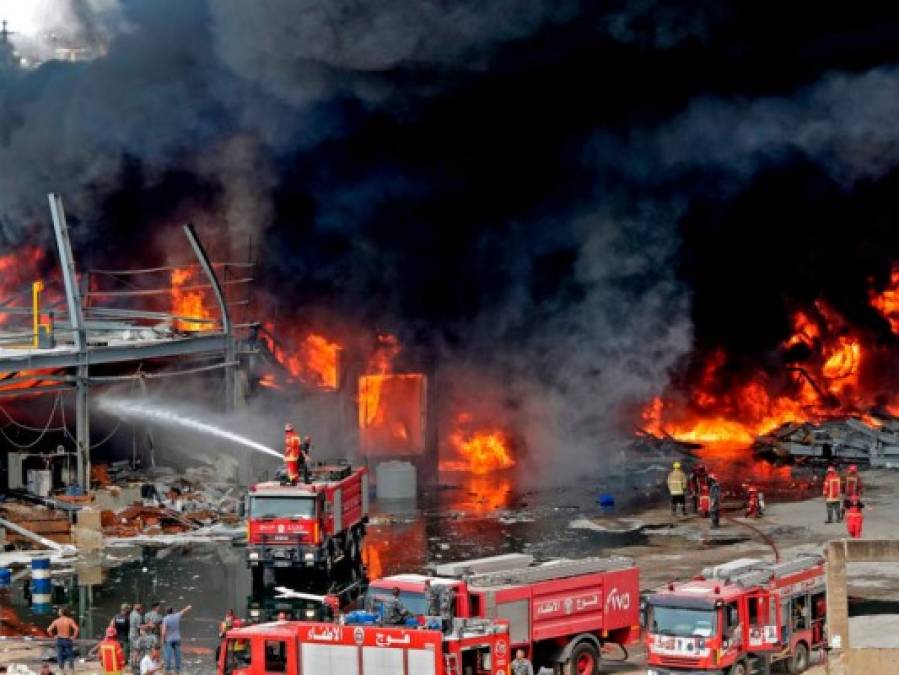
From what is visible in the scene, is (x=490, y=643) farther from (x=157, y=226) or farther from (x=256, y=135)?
(x=157, y=226)

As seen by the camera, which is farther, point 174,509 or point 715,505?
point 174,509

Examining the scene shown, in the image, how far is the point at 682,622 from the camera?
2298 cm

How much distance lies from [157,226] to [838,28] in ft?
80.2

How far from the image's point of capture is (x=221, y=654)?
22875mm

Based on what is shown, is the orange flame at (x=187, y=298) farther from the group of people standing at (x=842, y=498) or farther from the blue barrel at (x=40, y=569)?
the group of people standing at (x=842, y=498)

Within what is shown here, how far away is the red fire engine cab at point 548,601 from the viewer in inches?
926

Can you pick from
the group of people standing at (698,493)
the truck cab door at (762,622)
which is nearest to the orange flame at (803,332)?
the group of people standing at (698,493)

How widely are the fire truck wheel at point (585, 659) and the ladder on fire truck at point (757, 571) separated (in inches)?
81.9

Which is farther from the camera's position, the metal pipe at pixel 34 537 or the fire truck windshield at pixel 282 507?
the metal pipe at pixel 34 537

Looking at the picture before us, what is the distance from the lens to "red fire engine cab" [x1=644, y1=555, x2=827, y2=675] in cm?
2283

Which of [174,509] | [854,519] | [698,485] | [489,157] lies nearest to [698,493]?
[698,485]

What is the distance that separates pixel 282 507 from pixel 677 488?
37.1 ft

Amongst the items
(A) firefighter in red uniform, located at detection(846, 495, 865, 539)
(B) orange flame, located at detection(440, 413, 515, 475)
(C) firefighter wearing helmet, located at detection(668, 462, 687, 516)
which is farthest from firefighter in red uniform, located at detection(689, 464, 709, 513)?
(B) orange flame, located at detection(440, 413, 515, 475)

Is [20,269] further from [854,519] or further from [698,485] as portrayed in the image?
[854,519]
